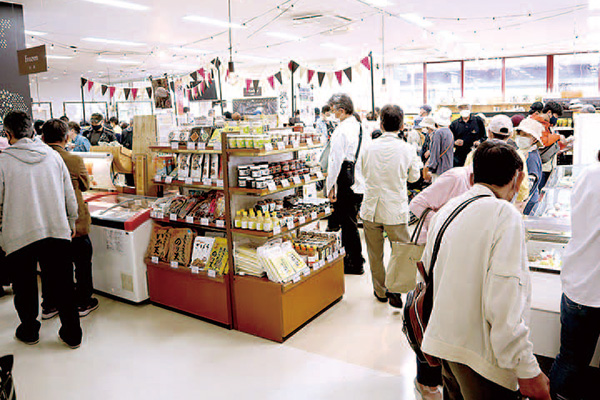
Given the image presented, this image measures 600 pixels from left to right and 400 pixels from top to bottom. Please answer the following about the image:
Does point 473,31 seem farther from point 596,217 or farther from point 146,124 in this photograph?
point 596,217

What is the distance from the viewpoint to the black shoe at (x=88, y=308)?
4.18 metres

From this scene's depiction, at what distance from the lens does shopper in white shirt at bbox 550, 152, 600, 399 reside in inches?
82.9

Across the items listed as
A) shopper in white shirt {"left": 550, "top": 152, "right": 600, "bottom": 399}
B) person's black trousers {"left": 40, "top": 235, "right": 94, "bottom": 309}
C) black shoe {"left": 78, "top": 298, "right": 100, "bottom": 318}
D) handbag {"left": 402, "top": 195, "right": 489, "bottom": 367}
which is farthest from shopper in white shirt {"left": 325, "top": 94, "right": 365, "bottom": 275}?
handbag {"left": 402, "top": 195, "right": 489, "bottom": 367}

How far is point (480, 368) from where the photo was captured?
1.58m

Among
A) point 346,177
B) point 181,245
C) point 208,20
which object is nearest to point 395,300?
point 346,177

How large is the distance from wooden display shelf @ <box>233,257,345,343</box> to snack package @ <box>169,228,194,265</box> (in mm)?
547

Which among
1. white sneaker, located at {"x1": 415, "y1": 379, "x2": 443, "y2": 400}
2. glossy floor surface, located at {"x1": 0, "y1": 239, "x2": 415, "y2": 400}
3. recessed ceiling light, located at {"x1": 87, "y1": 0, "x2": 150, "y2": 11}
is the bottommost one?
glossy floor surface, located at {"x1": 0, "y1": 239, "x2": 415, "y2": 400}

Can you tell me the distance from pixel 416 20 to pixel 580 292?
8770 millimetres

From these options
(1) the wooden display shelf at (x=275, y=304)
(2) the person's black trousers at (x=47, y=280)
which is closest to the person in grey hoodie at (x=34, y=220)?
(2) the person's black trousers at (x=47, y=280)

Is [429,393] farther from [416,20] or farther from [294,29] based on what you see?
[294,29]

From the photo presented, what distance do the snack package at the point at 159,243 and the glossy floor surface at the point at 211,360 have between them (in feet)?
1.77

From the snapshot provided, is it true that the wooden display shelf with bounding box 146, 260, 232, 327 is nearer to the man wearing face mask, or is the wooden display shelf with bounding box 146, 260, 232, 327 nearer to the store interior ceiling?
the man wearing face mask

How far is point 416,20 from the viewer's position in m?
9.70

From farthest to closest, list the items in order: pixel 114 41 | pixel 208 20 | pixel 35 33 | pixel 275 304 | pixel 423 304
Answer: pixel 114 41
pixel 35 33
pixel 208 20
pixel 275 304
pixel 423 304
